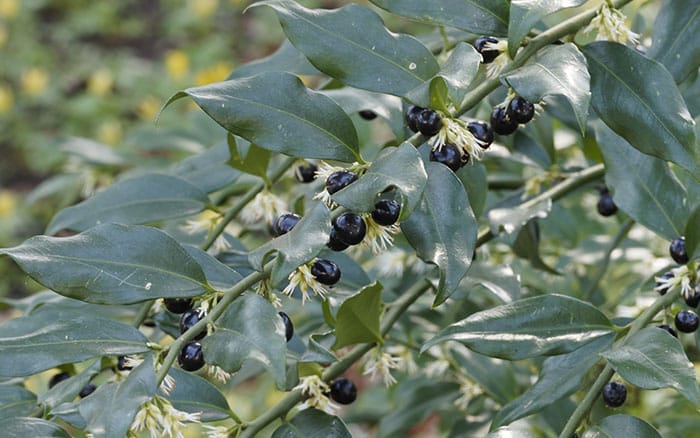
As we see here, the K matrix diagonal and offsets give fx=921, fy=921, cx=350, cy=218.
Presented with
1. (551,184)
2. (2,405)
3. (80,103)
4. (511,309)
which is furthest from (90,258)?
(80,103)

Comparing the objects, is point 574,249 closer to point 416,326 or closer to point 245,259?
point 416,326

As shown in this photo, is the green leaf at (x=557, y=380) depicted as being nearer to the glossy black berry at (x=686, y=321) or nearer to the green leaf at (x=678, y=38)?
the glossy black berry at (x=686, y=321)

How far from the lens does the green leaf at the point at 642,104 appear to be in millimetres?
876

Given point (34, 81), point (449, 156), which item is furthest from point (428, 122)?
point (34, 81)

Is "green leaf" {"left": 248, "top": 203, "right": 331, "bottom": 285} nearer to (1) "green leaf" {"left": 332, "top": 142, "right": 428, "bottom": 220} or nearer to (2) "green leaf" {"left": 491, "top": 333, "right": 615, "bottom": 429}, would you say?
(1) "green leaf" {"left": 332, "top": 142, "right": 428, "bottom": 220}

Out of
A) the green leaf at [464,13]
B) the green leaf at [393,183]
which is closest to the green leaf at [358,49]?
the green leaf at [464,13]

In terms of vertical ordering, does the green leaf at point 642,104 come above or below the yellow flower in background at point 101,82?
above

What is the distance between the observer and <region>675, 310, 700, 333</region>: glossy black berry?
930mm

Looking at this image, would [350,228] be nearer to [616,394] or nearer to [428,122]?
[428,122]

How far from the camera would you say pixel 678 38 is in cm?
106

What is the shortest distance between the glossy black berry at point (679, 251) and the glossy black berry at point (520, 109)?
0.26 m

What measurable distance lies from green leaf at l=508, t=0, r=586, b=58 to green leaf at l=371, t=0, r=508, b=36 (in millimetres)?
84

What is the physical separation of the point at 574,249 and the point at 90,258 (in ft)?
3.01

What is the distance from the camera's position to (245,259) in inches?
44.8
